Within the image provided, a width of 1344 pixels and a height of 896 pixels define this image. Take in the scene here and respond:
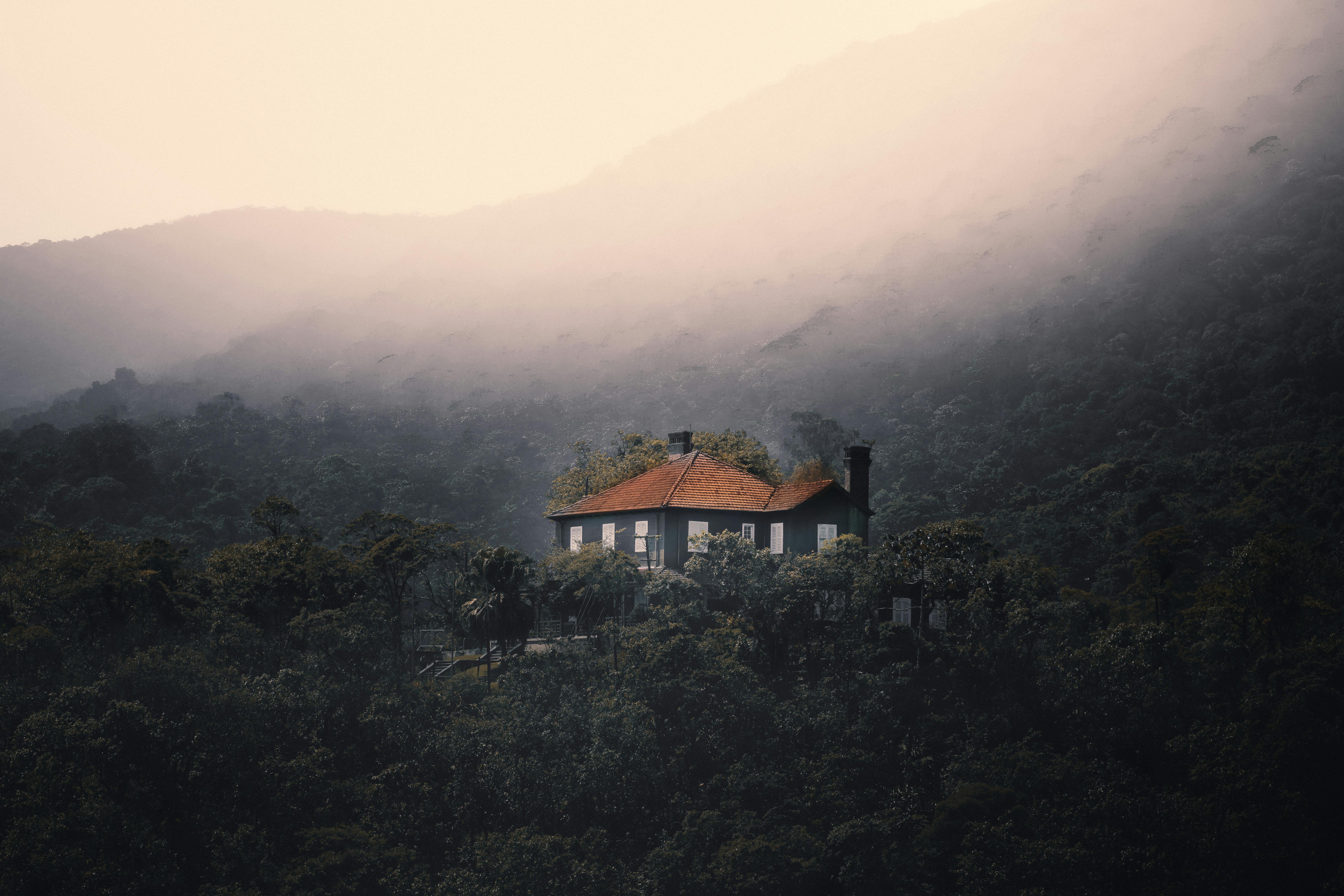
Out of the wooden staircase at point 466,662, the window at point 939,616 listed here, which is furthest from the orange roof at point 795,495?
the wooden staircase at point 466,662

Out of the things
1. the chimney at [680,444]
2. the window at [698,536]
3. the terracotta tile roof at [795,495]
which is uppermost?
the chimney at [680,444]

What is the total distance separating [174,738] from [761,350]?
146m

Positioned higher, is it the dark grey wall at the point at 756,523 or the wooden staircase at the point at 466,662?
the dark grey wall at the point at 756,523

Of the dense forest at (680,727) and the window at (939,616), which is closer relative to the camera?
the dense forest at (680,727)

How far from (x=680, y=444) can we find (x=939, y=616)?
18.8 metres

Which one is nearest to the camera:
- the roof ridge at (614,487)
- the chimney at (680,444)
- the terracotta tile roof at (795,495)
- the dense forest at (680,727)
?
the dense forest at (680,727)

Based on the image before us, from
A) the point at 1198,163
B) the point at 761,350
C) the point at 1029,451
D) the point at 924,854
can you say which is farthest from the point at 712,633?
the point at 1198,163

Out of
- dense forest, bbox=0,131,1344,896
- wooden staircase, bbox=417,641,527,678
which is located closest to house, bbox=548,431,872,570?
dense forest, bbox=0,131,1344,896

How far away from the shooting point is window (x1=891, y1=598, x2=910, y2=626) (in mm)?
43156

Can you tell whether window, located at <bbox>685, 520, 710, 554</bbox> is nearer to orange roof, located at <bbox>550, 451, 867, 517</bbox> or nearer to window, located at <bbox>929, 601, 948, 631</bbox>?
orange roof, located at <bbox>550, 451, 867, 517</bbox>

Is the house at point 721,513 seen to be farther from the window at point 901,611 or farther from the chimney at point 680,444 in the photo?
the window at point 901,611

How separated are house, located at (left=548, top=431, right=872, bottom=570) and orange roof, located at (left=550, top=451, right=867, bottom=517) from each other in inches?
2.2

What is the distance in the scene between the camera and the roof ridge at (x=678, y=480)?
1876 inches

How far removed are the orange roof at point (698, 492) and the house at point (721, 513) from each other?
56mm
